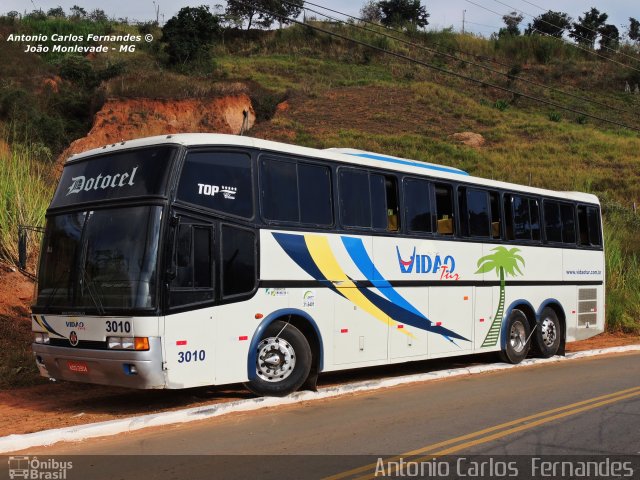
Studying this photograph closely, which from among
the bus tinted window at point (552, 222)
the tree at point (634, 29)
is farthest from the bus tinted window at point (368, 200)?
the tree at point (634, 29)

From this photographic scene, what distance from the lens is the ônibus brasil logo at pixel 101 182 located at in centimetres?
990

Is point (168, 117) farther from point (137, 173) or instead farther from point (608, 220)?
point (137, 173)

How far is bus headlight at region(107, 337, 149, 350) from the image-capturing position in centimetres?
907

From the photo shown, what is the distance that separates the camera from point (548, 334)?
16.8 m

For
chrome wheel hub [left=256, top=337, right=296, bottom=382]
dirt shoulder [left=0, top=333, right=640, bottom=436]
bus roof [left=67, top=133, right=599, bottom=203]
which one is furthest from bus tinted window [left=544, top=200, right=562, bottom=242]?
chrome wheel hub [left=256, top=337, right=296, bottom=382]

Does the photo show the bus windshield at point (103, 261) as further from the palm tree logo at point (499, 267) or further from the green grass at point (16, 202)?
the palm tree logo at point (499, 267)

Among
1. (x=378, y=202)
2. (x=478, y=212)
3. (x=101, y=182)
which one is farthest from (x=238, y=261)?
(x=478, y=212)

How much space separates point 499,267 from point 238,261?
6.80 m

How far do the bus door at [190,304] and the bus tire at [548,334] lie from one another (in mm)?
9033

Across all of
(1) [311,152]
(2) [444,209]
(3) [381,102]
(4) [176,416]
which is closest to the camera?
(4) [176,416]

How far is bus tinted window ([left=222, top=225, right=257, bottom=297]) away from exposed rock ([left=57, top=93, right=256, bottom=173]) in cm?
3472

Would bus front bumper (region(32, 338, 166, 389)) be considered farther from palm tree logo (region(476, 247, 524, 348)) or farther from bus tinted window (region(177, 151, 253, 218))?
palm tree logo (region(476, 247, 524, 348))

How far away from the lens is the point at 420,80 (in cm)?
7350

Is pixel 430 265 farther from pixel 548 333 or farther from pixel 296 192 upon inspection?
pixel 548 333
